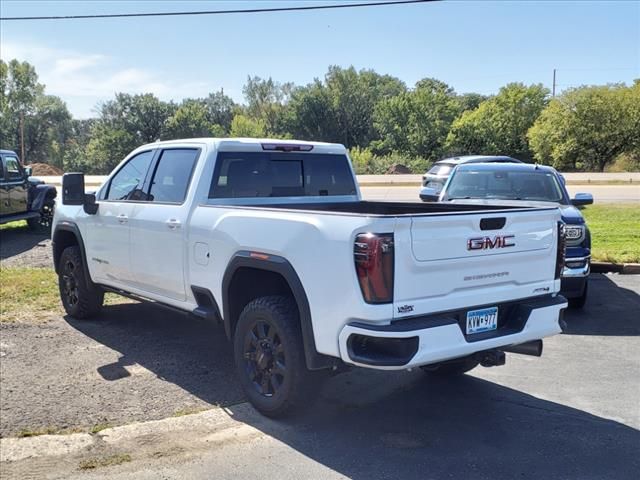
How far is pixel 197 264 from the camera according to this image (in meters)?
5.11

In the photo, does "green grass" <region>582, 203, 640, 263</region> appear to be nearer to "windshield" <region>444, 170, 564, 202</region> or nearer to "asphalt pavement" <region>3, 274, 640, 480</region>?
"windshield" <region>444, 170, 564, 202</region>

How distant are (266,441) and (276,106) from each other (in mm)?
79515

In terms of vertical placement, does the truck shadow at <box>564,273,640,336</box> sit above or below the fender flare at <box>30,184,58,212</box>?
below

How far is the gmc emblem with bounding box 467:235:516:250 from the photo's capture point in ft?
13.1

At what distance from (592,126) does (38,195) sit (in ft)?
118

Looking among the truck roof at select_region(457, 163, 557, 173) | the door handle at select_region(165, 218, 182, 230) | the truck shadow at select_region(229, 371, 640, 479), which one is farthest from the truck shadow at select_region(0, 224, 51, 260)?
the truck shadow at select_region(229, 371, 640, 479)

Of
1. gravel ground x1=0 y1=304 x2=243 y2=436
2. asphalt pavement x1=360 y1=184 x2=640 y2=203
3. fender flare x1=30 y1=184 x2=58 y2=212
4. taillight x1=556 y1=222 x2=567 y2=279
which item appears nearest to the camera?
taillight x1=556 y1=222 x2=567 y2=279

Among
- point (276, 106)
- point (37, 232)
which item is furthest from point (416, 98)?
point (37, 232)

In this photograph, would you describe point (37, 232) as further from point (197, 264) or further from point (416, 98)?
point (416, 98)

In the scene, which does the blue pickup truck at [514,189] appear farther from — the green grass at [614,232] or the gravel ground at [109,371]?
the gravel ground at [109,371]

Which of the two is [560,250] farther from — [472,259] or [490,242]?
[472,259]

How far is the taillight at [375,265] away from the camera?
3.64 m

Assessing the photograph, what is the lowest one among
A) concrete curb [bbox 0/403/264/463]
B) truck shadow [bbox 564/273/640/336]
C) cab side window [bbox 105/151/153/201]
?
truck shadow [bbox 564/273/640/336]

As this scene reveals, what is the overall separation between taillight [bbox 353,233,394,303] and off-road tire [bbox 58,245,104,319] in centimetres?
426
